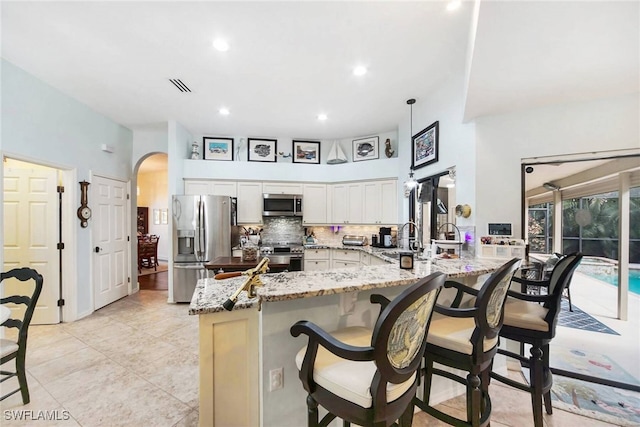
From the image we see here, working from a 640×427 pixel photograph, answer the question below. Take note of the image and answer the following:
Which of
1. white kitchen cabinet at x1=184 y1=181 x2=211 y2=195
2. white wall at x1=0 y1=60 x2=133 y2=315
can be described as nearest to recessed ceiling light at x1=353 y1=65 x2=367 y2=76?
white kitchen cabinet at x1=184 y1=181 x2=211 y2=195

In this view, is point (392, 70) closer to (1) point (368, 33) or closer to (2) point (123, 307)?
(1) point (368, 33)

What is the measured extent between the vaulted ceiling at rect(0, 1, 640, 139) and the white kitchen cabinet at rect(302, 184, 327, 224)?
1.90 meters

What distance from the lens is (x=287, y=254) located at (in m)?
4.75

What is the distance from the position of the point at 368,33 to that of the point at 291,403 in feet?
9.36

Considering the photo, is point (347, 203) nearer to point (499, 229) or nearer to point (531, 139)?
point (499, 229)

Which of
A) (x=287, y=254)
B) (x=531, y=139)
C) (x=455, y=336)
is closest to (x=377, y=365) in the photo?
(x=455, y=336)

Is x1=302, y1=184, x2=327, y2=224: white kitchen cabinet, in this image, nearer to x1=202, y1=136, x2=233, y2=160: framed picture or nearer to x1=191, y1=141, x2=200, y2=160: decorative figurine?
x1=202, y1=136, x2=233, y2=160: framed picture

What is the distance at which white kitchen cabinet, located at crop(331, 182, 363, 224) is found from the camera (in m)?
5.07

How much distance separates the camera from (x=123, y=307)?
4.19 meters

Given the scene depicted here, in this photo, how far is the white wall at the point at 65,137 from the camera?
113 inches

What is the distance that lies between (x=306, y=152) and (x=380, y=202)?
6.11 ft

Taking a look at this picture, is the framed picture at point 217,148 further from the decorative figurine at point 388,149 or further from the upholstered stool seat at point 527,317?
the upholstered stool seat at point 527,317

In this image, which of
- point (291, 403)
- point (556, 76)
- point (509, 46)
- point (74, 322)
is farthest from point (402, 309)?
point (74, 322)

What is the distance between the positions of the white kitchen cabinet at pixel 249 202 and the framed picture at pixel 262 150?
55 cm
